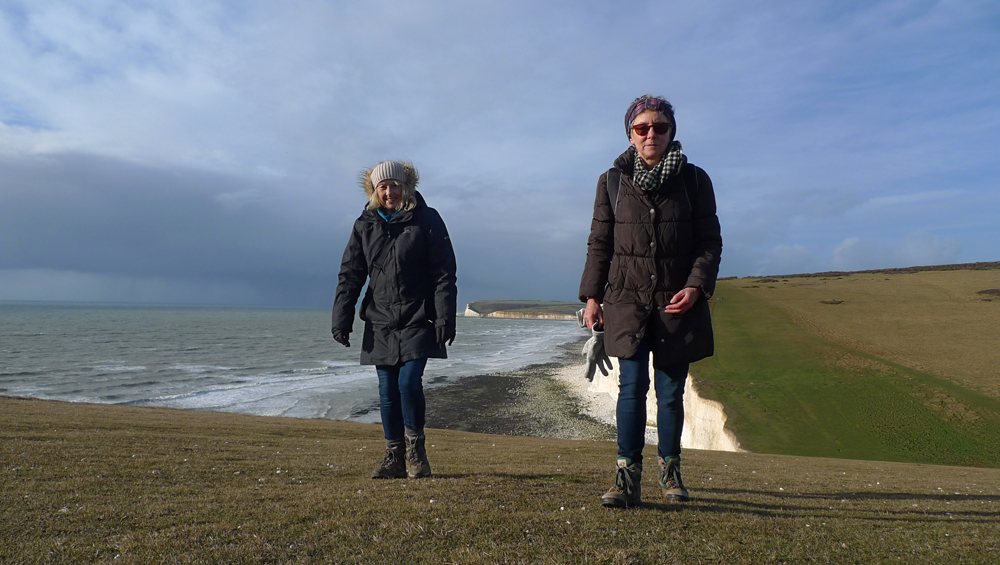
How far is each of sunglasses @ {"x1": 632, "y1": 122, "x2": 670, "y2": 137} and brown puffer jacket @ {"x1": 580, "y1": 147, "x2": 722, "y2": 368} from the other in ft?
0.53

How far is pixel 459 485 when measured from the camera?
15.0 feet

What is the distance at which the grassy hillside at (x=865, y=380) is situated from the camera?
57.7 feet

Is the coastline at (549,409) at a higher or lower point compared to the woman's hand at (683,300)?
lower

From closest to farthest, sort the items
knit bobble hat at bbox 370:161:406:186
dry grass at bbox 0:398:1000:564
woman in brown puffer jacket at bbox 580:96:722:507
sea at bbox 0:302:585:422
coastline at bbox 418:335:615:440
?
dry grass at bbox 0:398:1000:564, woman in brown puffer jacket at bbox 580:96:722:507, knit bobble hat at bbox 370:161:406:186, coastline at bbox 418:335:615:440, sea at bbox 0:302:585:422

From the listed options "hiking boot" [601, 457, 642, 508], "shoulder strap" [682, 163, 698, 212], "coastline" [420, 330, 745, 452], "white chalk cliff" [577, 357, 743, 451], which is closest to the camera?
"hiking boot" [601, 457, 642, 508]

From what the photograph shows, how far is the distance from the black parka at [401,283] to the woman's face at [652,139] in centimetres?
215

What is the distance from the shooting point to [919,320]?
35.6 meters

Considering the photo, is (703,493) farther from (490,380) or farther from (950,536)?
(490,380)

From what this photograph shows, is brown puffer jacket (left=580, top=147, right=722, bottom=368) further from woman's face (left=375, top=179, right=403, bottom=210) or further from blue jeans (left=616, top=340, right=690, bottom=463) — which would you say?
woman's face (left=375, top=179, right=403, bottom=210)

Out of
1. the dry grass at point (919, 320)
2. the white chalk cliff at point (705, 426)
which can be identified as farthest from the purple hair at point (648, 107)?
the dry grass at point (919, 320)

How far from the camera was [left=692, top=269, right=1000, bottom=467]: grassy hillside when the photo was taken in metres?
17.6

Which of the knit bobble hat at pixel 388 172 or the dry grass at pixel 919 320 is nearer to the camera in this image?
the knit bobble hat at pixel 388 172

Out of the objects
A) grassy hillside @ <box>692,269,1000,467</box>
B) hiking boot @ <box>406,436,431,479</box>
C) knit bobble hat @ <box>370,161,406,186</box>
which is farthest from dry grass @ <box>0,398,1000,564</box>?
grassy hillside @ <box>692,269,1000,467</box>

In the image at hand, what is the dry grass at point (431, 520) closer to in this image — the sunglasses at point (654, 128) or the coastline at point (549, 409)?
the sunglasses at point (654, 128)
